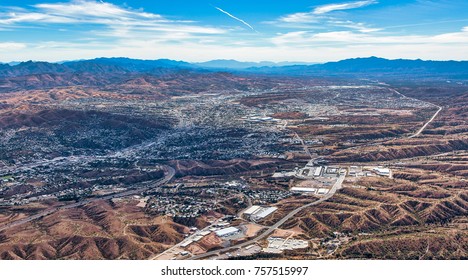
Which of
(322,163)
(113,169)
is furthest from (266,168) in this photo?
(113,169)

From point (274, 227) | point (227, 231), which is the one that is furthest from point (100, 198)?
point (274, 227)

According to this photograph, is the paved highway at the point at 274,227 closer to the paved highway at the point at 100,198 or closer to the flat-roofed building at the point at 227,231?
the flat-roofed building at the point at 227,231

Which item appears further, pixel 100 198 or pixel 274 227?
pixel 100 198

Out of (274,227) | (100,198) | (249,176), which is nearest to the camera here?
(274,227)

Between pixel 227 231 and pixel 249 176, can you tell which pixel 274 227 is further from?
pixel 249 176

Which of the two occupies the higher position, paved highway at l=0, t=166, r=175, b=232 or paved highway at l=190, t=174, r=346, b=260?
paved highway at l=190, t=174, r=346, b=260

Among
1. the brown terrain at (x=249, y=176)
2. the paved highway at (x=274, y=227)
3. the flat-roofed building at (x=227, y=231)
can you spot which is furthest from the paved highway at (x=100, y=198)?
the paved highway at (x=274, y=227)

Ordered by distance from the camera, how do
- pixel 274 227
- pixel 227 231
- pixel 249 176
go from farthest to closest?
pixel 249 176 → pixel 274 227 → pixel 227 231

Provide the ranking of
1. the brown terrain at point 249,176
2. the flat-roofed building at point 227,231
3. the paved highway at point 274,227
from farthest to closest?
1. the flat-roofed building at point 227,231
2. the brown terrain at point 249,176
3. the paved highway at point 274,227

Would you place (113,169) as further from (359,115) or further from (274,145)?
(359,115)

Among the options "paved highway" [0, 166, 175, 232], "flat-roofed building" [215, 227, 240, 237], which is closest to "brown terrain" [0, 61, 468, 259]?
"flat-roofed building" [215, 227, 240, 237]

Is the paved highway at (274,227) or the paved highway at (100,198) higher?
the paved highway at (274,227)

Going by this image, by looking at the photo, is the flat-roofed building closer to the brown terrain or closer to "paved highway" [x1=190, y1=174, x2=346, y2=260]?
the brown terrain
